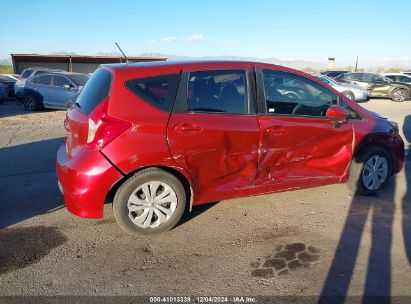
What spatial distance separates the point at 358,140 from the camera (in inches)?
182

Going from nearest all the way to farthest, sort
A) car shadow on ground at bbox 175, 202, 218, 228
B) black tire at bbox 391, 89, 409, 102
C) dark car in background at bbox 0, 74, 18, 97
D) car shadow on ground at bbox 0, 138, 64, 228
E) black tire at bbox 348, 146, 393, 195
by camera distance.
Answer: car shadow on ground at bbox 175, 202, 218, 228
car shadow on ground at bbox 0, 138, 64, 228
black tire at bbox 348, 146, 393, 195
dark car in background at bbox 0, 74, 18, 97
black tire at bbox 391, 89, 409, 102

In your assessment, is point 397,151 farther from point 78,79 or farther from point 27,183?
point 78,79

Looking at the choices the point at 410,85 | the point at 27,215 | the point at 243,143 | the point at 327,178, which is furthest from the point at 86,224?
the point at 410,85

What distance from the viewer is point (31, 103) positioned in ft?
47.0

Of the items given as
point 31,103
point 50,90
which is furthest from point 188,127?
point 31,103

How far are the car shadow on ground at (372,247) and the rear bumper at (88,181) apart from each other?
83.4 inches

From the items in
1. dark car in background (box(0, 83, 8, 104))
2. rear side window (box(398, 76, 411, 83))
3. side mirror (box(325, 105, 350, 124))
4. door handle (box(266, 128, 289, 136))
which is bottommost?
dark car in background (box(0, 83, 8, 104))

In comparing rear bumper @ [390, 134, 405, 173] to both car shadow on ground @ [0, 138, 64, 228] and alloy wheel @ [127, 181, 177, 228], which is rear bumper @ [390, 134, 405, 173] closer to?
alloy wheel @ [127, 181, 177, 228]

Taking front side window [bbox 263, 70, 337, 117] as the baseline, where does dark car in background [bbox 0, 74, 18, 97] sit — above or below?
below

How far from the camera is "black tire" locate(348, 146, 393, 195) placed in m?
4.71

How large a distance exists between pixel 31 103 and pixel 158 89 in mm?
12387

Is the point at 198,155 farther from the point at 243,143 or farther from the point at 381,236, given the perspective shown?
the point at 381,236

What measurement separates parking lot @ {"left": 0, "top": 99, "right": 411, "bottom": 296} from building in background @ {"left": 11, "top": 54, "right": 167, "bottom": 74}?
1961 cm

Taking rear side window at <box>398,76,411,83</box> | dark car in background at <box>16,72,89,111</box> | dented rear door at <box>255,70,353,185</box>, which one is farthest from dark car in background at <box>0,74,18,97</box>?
rear side window at <box>398,76,411,83</box>
